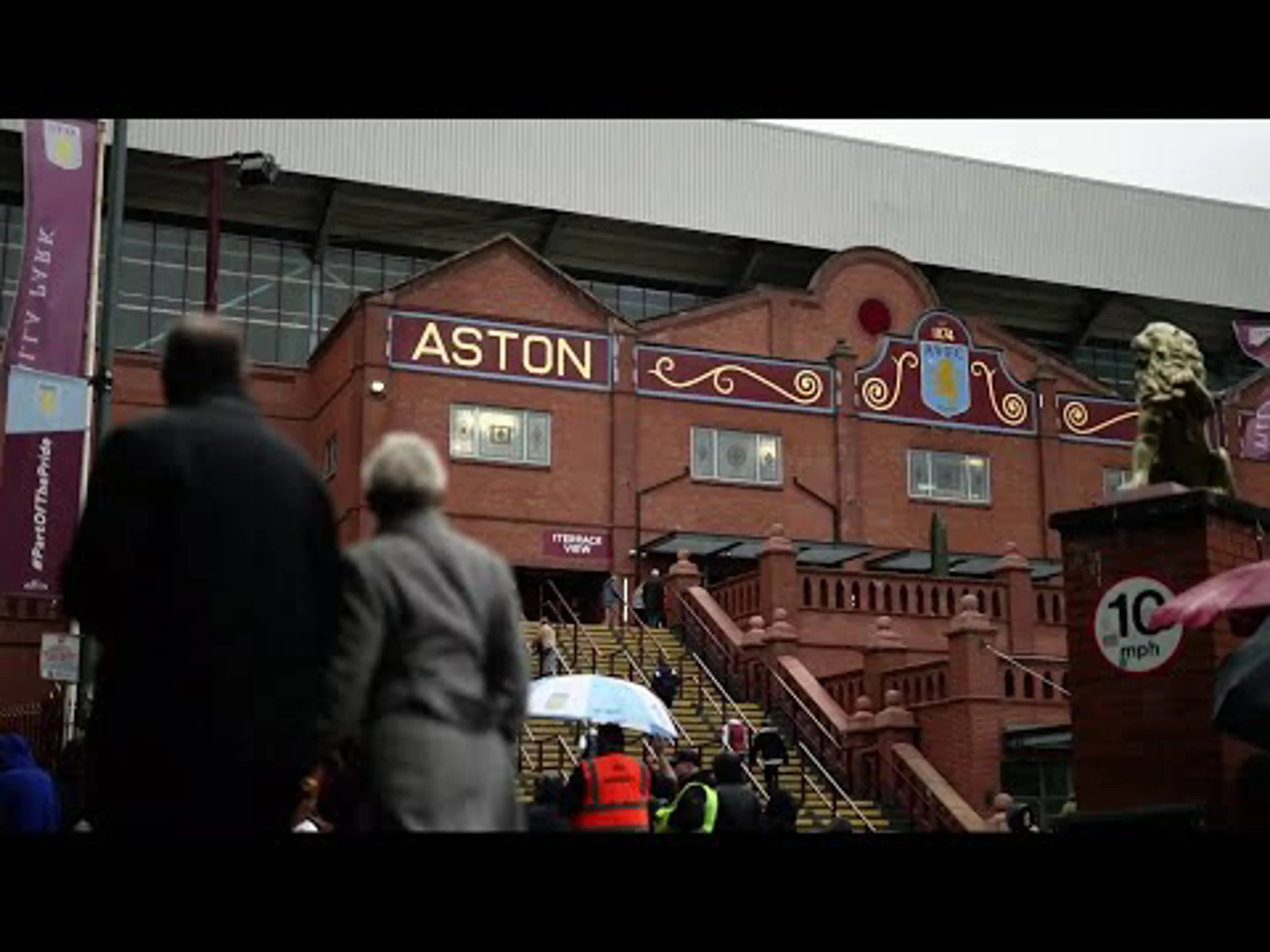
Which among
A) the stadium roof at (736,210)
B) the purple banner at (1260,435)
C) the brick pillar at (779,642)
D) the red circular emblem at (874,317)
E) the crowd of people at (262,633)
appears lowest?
the crowd of people at (262,633)

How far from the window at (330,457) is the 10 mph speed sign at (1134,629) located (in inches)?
976

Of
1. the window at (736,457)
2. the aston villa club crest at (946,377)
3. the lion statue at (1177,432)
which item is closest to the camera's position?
the lion statue at (1177,432)

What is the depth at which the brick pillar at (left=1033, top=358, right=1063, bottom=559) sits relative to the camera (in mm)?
40625

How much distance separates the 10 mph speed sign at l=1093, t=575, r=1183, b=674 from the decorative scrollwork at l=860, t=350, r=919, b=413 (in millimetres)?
26797

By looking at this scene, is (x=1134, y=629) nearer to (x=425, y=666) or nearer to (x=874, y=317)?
(x=425, y=666)

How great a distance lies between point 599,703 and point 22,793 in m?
7.06

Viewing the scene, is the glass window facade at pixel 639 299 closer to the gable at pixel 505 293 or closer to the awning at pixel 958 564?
the gable at pixel 505 293

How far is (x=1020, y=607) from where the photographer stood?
31.6 meters

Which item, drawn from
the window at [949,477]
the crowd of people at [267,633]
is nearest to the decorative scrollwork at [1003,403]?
the window at [949,477]

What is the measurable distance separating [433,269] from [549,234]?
47.4 feet

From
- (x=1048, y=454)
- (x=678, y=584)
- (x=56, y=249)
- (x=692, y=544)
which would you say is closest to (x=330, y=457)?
(x=692, y=544)

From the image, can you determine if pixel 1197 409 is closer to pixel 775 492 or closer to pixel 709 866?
pixel 709 866

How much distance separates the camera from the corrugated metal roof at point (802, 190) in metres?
46.9

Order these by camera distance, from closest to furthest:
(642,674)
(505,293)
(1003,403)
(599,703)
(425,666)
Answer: (425,666) < (599,703) < (642,674) < (505,293) < (1003,403)
